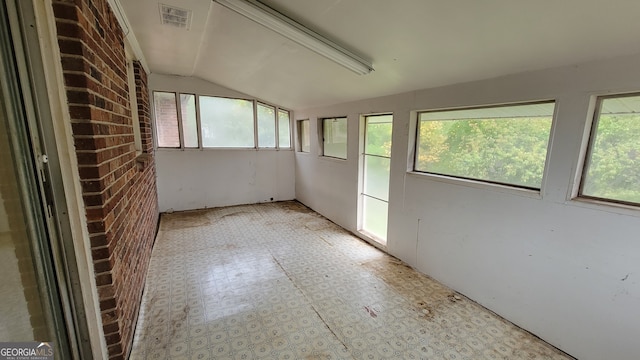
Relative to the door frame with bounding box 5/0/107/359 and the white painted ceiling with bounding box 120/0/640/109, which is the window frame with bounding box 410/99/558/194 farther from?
the door frame with bounding box 5/0/107/359

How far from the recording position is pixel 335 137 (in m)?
4.34

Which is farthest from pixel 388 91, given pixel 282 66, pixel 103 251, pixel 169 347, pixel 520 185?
pixel 169 347

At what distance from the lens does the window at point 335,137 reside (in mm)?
4094

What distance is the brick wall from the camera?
1.26m

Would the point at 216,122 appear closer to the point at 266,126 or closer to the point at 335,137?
the point at 266,126

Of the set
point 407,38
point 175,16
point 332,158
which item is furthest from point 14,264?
point 332,158

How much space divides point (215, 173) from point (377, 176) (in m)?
3.34

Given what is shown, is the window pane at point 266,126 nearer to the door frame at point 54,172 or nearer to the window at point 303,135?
the window at point 303,135

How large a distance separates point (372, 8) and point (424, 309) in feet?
7.64

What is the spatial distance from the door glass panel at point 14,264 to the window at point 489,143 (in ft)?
9.43

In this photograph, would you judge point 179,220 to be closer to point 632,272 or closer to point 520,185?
point 520,185

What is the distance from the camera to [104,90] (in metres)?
1.61

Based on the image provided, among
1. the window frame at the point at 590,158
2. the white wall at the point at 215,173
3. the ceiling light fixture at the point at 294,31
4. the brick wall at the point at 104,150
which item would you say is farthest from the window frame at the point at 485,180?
the white wall at the point at 215,173

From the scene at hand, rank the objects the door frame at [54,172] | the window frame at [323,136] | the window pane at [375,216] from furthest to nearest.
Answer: the window frame at [323,136]
the window pane at [375,216]
the door frame at [54,172]
